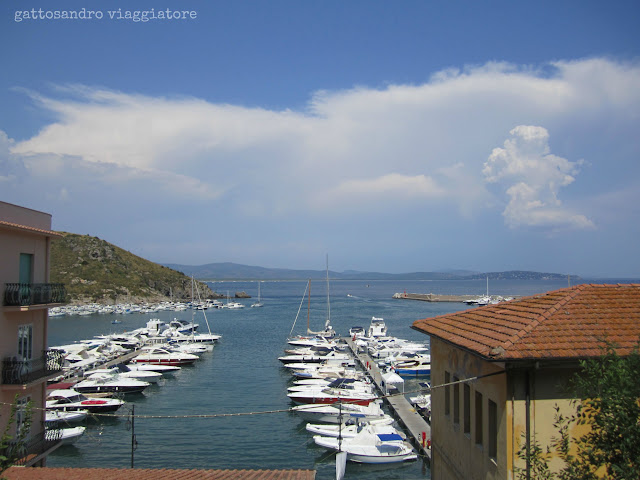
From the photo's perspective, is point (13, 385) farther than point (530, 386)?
Yes

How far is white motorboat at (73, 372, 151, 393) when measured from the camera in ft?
138

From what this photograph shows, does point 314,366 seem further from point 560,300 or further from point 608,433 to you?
point 608,433

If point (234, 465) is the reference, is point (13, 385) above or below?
above

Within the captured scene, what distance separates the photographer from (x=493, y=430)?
11.0m

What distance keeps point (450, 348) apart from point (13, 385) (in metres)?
15.2

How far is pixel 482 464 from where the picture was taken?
→ 11500mm

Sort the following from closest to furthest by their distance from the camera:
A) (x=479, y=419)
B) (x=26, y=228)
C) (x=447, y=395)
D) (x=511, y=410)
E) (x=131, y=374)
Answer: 1. (x=511, y=410)
2. (x=479, y=419)
3. (x=447, y=395)
4. (x=26, y=228)
5. (x=131, y=374)

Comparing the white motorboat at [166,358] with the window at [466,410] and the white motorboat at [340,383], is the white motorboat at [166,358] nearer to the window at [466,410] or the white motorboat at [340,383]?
the white motorboat at [340,383]

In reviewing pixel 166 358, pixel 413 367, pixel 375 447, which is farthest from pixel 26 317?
pixel 413 367

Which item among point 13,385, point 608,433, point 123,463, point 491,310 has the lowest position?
point 123,463

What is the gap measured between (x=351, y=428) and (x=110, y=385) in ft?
71.6

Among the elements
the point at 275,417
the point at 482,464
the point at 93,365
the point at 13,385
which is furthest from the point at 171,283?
the point at 482,464

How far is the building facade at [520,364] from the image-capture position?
32.6ft

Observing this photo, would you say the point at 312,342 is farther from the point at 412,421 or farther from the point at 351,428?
the point at 351,428
